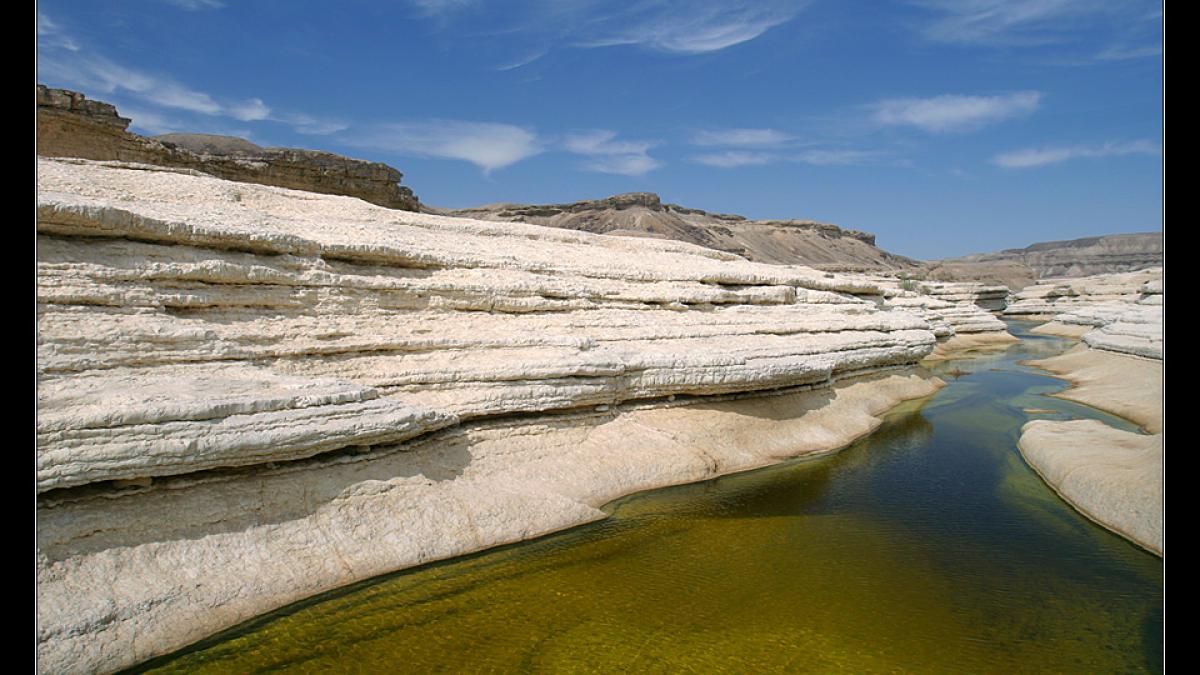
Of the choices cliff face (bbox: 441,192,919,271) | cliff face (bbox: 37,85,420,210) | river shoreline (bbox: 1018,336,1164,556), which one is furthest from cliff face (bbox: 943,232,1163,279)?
cliff face (bbox: 37,85,420,210)

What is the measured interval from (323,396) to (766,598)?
5.14 metres

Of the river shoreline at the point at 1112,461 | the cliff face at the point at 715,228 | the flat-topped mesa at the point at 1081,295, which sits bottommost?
the river shoreline at the point at 1112,461

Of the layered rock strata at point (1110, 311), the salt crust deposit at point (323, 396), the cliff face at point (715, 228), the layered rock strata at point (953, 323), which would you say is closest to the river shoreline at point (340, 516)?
the salt crust deposit at point (323, 396)

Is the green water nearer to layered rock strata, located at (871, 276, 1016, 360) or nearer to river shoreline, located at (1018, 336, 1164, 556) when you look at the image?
river shoreline, located at (1018, 336, 1164, 556)

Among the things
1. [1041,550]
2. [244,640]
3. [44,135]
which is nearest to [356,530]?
[244,640]

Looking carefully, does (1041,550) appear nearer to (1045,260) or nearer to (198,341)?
(198,341)

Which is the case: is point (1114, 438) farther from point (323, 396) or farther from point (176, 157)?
point (176, 157)

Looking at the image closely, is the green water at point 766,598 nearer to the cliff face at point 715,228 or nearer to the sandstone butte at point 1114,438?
the sandstone butte at point 1114,438

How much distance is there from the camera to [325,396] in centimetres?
693

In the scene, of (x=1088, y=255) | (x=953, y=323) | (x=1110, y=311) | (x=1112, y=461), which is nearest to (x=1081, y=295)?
(x=1110, y=311)

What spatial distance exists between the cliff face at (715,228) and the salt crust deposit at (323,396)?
53.6 metres

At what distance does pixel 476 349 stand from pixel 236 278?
3241mm

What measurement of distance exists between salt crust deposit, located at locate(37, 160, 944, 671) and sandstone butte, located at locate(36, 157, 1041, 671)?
0.03 metres

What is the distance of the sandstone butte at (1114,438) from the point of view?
26.1 ft
